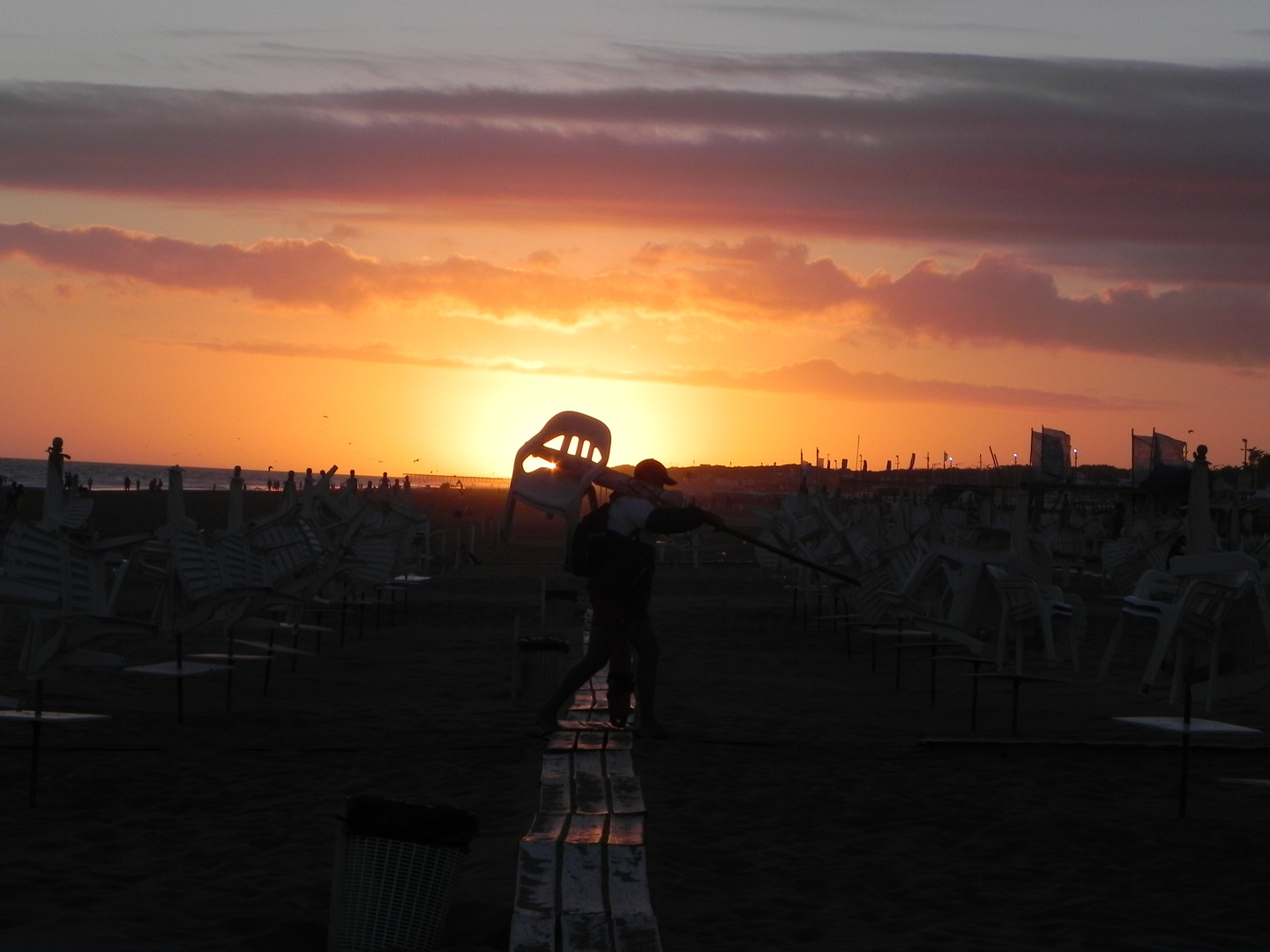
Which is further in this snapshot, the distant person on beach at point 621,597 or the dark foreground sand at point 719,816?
the distant person on beach at point 621,597

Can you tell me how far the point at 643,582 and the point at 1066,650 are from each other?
11.4 feet

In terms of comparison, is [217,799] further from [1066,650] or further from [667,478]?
[1066,650]

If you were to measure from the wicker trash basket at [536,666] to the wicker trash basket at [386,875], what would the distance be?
304 inches

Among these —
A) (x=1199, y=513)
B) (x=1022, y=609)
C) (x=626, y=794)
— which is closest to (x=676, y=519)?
(x=626, y=794)

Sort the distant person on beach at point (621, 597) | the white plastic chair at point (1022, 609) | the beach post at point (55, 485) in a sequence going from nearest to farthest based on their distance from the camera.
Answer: the beach post at point (55, 485)
the distant person on beach at point (621, 597)
the white plastic chair at point (1022, 609)

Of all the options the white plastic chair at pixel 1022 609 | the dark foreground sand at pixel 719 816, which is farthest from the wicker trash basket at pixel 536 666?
the white plastic chair at pixel 1022 609

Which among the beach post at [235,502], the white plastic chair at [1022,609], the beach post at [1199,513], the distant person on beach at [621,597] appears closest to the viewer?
the beach post at [1199,513]

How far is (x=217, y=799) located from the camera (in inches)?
323

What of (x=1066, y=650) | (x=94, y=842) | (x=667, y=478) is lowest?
(x=94, y=842)

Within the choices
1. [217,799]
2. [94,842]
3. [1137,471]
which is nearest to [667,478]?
[217,799]

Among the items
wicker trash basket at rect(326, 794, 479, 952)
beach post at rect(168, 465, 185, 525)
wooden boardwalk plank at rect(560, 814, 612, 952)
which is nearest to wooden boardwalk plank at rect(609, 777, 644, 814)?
wooden boardwalk plank at rect(560, 814, 612, 952)

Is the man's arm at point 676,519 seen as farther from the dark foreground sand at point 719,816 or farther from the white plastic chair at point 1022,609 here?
the white plastic chair at point 1022,609

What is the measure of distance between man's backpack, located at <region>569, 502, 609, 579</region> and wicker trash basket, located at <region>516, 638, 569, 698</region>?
128 inches

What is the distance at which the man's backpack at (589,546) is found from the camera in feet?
32.6
